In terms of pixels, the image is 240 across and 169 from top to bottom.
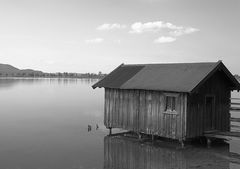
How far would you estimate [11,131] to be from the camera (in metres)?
29.3

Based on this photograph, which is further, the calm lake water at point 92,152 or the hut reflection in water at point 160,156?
the calm lake water at point 92,152

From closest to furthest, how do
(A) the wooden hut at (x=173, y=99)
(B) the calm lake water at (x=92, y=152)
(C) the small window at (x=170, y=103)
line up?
(B) the calm lake water at (x=92, y=152) → (A) the wooden hut at (x=173, y=99) → (C) the small window at (x=170, y=103)

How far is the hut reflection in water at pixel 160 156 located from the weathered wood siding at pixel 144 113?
1.07 m

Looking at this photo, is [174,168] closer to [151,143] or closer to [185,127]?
[185,127]

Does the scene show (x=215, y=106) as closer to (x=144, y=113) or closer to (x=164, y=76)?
(x=164, y=76)

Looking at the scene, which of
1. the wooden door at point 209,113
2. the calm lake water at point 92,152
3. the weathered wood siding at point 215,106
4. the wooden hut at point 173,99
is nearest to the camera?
the calm lake water at point 92,152

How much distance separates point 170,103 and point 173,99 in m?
0.36

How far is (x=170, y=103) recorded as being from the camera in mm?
23031

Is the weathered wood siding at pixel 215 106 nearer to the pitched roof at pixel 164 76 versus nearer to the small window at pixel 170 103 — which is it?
the pitched roof at pixel 164 76

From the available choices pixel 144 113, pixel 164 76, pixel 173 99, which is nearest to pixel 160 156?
pixel 173 99

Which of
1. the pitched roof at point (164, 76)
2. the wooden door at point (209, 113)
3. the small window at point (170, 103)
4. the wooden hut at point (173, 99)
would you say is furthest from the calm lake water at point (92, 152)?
the pitched roof at point (164, 76)

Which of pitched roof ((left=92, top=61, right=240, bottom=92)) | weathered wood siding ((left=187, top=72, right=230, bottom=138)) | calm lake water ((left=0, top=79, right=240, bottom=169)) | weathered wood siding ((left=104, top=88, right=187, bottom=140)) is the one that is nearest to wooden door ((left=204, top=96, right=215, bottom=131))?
weathered wood siding ((left=187, top=72, right=230, bottom=138))

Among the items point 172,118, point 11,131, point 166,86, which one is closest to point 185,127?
point 172,118

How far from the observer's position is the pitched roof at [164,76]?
2233 centimetres
